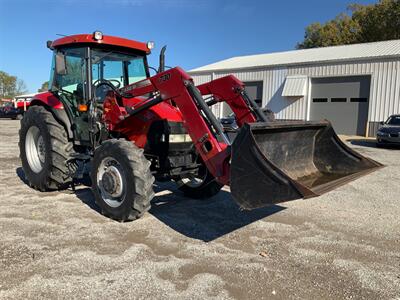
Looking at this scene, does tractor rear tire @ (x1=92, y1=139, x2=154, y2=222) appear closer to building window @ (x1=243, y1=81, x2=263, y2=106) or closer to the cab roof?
the cab roof

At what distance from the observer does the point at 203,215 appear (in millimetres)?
5414

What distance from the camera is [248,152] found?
12.2ft

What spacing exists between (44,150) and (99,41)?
2.16 metres

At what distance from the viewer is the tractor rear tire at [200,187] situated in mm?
6027

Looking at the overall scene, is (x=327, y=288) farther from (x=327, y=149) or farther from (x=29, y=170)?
(x=29, y=170)

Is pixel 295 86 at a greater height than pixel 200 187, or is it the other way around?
pixel 295 86

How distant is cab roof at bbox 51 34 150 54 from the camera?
5.64 metres

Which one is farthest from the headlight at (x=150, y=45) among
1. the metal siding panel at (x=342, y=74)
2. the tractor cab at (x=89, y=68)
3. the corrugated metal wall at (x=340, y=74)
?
the metal siding panel at (x=342, y=74)

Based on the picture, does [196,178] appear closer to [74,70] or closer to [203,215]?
[203,215]

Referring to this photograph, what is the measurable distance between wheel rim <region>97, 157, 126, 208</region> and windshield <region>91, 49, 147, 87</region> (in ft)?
5.35

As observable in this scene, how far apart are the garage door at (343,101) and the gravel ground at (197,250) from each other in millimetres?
17048

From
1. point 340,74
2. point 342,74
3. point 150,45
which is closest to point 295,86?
point 340,74

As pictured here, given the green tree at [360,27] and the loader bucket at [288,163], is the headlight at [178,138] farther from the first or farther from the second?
the green tree at [360,27]

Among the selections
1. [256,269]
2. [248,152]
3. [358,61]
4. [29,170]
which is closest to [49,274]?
[256,269]
